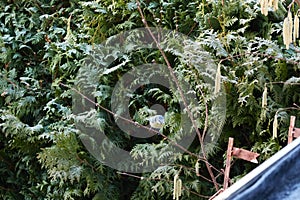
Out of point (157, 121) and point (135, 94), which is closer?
point (157, 121)

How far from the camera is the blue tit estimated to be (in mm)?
1678

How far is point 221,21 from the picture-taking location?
5.65 ft

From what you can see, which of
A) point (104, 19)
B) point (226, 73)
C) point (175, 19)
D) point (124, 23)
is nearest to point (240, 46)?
point (226, 73)

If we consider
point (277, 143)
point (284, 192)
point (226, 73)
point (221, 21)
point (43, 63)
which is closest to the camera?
point (284, 192)

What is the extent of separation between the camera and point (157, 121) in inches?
67.0

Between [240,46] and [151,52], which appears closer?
[240,46]

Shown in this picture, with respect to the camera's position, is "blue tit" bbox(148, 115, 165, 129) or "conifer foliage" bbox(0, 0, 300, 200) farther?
"blue tit" bbox(148, 115, 165, 129)

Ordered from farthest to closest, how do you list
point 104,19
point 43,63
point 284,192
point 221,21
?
1. point 43,63
2. point 104,19
3. point 221,21
4. point 284,192

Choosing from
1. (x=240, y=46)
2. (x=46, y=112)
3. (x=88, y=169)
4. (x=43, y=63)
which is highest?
(x=240, y=46)

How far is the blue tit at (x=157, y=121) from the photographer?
5.50 ft

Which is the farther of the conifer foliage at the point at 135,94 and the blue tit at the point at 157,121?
the blue tit at the point at 157,121

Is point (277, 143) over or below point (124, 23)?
below

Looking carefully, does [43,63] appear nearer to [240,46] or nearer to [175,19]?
[175,19]

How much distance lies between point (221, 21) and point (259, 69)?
300mm
